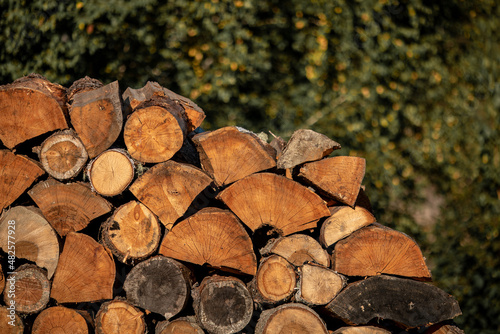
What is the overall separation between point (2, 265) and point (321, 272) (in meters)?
1.47

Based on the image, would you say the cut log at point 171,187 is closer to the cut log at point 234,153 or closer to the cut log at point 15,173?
the cut log at point 234,153

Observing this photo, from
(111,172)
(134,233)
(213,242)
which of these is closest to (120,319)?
(134,233)

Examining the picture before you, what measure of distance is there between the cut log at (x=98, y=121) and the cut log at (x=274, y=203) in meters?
0.55

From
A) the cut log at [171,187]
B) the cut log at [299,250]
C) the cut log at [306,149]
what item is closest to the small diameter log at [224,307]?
the cut log at [299,250]

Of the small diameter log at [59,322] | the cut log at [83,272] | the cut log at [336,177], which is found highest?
the cut log at [336,177]

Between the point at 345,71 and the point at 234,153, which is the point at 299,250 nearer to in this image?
the point at 234,153

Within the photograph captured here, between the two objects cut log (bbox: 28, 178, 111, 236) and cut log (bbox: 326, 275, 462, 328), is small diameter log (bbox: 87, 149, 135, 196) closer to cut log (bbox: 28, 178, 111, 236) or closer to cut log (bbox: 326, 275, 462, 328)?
cut log (bbox: 28, 178, 111, 236)

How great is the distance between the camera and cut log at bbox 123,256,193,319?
1.87m

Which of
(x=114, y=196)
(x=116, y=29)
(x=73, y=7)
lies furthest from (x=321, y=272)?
(x=73, y=7)

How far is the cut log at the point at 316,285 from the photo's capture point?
1871mm

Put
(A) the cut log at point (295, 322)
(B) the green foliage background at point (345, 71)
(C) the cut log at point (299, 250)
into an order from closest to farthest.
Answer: (A) the cut log at point (295, 322), (C) the cut log at point (299, 250), (B) the green foliage background at point (345, 71)

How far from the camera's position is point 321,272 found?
1.88m

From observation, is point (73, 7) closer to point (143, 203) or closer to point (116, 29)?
point (116, 29)

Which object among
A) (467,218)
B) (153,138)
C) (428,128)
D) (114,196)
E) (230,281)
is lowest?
(467,218)
